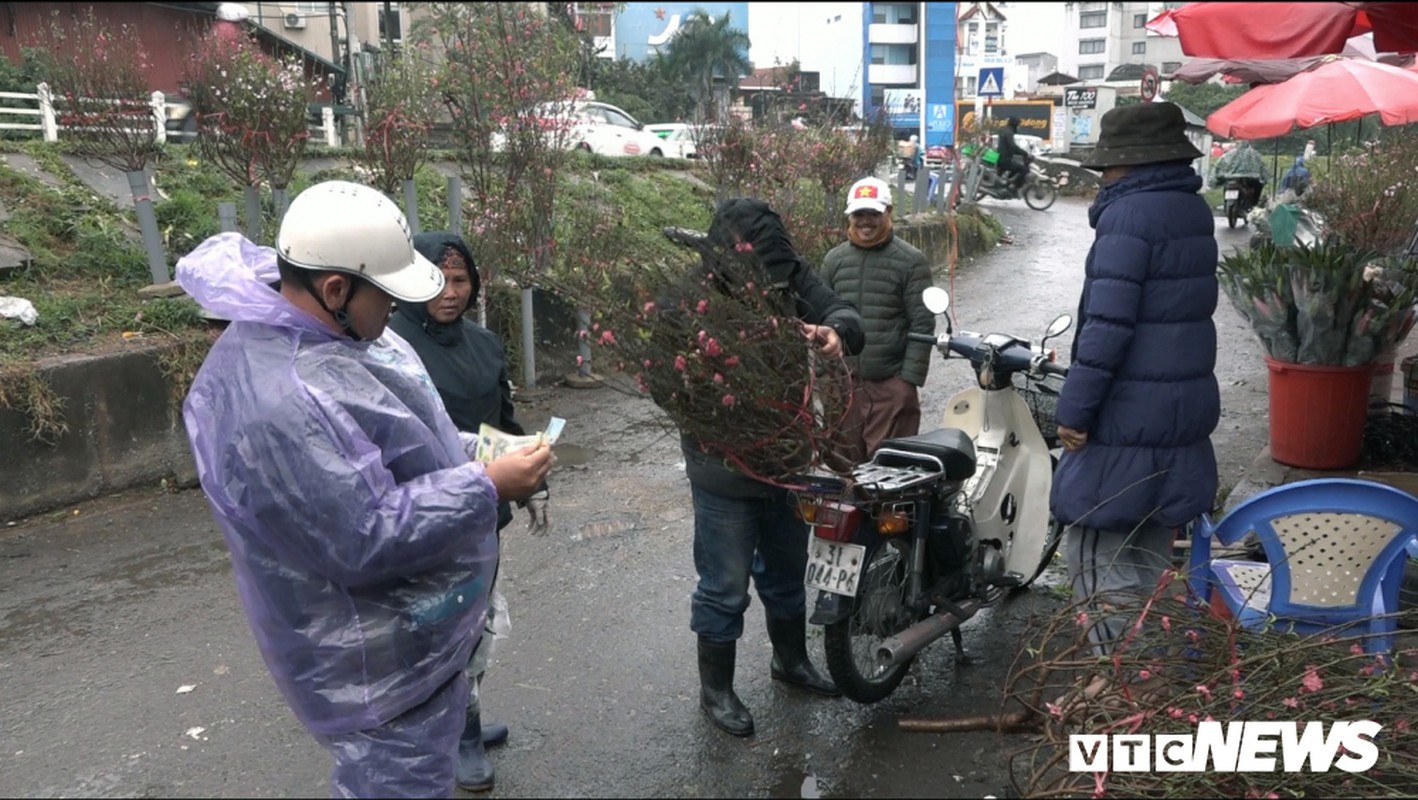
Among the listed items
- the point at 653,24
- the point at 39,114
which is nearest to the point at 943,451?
the point at 39,114

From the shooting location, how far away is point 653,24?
2000 inches

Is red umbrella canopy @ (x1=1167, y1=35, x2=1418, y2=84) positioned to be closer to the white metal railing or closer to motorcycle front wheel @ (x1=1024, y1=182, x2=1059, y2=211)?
the white metal railing

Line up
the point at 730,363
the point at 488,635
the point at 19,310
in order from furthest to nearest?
the point at 19,310
the point at 488,635
the point at 730,363

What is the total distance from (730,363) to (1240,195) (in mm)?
18785

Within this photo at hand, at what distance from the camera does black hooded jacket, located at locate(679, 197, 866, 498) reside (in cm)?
323

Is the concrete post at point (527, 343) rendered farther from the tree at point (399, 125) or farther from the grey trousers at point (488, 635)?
the grey trousers at point (488, 635)

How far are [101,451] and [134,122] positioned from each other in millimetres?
2176

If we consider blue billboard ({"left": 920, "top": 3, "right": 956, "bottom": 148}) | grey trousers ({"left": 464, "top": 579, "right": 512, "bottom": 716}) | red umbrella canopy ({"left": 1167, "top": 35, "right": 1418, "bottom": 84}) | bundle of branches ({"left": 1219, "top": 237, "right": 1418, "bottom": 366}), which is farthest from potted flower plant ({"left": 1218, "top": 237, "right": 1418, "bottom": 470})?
blue billboard ({"left": 920, "top": 3, "right": 956, "bottom": 148})

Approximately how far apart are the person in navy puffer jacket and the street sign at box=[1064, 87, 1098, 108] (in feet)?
105

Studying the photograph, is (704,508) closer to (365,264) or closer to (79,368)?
(365,264)

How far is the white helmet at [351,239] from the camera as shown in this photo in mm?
2098

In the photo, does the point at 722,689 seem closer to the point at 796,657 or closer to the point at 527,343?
the point at 796,657

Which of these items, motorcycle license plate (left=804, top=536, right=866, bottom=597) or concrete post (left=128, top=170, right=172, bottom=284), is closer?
motorcycle license plate (left=804, top=536, right=866, bottom=597)

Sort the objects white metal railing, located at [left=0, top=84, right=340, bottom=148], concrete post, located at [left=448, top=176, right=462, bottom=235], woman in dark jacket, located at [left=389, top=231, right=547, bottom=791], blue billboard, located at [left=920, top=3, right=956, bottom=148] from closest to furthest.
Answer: woman in dark jacket, located at [left=389, top=231, right=547, bottom=791] < concrete post, located at [left=448, top=176, right=462, bottom=235] < white metal railing, located at [left=0, top=84, right=340, bottom=148] < blue billboard, located at [left=920, top=3, right=956, bottom=148]
